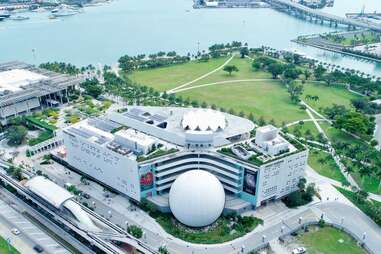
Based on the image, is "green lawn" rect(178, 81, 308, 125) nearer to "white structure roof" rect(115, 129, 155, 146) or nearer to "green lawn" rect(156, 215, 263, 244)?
"white structure roof" rect(115, 129, 155, 146)

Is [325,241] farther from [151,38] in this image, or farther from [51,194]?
[151,38]

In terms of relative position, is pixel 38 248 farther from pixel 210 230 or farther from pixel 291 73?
pixel 291 73

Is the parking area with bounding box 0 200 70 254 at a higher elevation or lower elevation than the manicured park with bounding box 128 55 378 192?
lower

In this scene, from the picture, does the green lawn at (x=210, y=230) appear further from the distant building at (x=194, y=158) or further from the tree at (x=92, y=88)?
the tree at (x=92, y=88)

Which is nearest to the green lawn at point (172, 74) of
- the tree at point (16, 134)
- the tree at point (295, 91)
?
the tree at point (295, 91)

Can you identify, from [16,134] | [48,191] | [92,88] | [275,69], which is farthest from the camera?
[275,69]

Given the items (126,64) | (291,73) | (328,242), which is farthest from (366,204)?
(126,64)

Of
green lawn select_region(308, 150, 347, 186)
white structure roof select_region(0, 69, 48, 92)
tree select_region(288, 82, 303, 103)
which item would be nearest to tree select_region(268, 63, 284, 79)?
tree select_region(288, 82, 303, 103)
